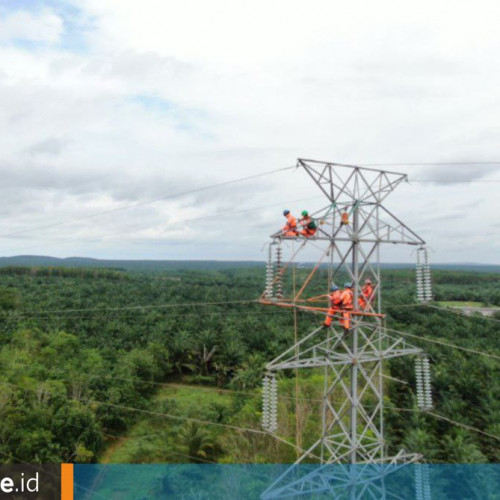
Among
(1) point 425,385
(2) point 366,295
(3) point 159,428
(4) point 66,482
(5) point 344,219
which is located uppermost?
(5) point 344,219

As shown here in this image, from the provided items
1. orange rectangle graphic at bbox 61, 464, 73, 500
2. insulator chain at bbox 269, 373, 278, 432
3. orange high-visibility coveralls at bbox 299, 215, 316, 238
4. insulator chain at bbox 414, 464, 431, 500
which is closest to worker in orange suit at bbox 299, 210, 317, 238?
orange high-visibility coveralls at bbox 299, 215, 316, 238

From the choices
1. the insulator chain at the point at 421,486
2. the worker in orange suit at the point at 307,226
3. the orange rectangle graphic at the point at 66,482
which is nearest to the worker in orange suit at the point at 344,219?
the worker in orange suit at the point at 307,226

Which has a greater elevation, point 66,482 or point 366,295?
point 366,295

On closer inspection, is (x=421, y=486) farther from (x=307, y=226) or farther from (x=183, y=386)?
(x=183, y=386)

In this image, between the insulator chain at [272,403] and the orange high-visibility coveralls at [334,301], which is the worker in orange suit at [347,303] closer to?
the orange high-visibility coveralls at [334,301]

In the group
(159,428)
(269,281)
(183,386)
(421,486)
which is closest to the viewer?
(269,281)

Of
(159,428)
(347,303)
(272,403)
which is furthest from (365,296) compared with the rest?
(159,428)

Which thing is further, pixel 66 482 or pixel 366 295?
pixel 66 482
